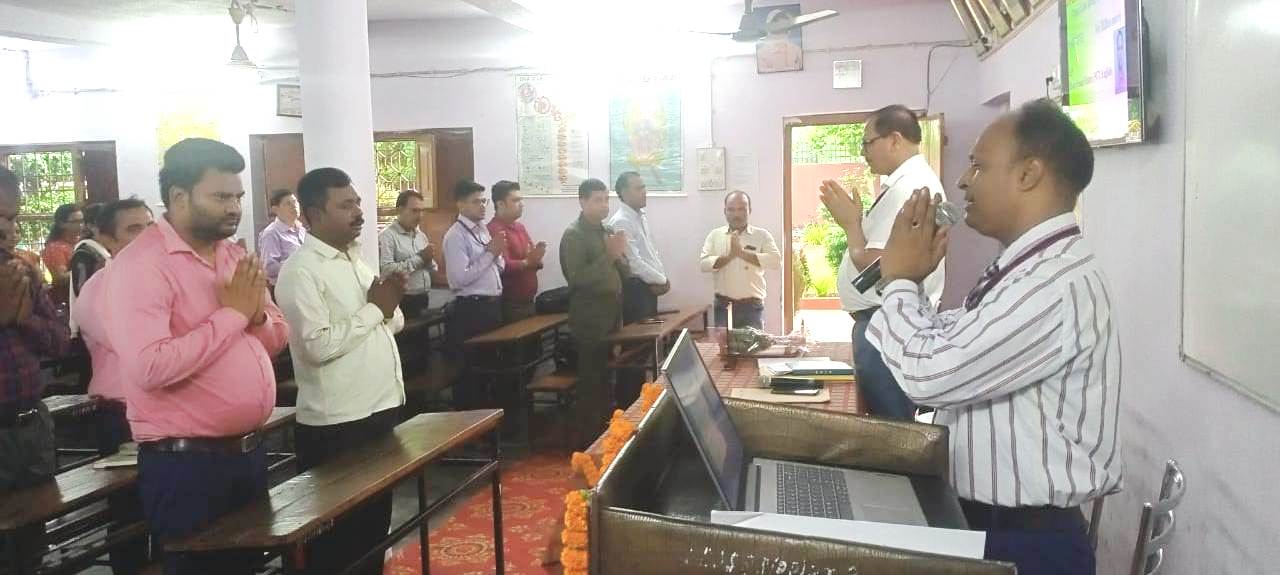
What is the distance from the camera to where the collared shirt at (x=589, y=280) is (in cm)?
529

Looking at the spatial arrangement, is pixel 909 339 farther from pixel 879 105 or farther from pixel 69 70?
pixel 69 70

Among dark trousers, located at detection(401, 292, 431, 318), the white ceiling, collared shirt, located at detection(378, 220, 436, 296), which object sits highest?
the white ceiling

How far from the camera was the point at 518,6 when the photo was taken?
19.6ft

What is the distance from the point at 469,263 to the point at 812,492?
5017 millimetres

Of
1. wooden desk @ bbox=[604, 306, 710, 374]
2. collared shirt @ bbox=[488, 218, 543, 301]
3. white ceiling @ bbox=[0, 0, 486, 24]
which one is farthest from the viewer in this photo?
white ceiling @ bbox=[0, 0, 486, 24]

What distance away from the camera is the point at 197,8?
6.86 metres

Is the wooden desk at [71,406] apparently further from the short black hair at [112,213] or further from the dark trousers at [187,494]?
the dark trousers at [187,494]

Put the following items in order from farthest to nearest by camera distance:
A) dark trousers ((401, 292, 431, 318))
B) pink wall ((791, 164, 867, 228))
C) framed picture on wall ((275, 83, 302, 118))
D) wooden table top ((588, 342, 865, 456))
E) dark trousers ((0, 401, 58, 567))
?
pink wall ((791, 164, 867, 228)), framed picture on wall ((275, 83, 302, 118)), dark trousers ((401, 292, 431, 318)), dark trousers ((0, 401, 58, 567)), wooden table top ((588, 342, 865, 456))

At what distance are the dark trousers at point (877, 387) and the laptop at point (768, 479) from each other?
1384 mm

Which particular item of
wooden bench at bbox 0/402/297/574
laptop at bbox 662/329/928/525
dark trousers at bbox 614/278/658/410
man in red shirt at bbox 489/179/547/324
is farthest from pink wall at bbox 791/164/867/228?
laptop at bbox 662/329/928/525

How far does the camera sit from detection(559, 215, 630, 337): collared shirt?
5.29 metres

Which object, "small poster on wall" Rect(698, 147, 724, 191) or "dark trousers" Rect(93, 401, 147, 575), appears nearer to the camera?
"dark trousers" Rect(93, 401, 147, 575)

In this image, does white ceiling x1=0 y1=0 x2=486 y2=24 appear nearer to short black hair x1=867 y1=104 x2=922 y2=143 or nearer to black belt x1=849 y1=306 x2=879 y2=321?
short black hair x1=867 y1=104 x2=922 y2=143

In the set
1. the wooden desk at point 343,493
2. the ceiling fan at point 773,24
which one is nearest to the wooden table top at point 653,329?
the ceiling fan at point 773,24
